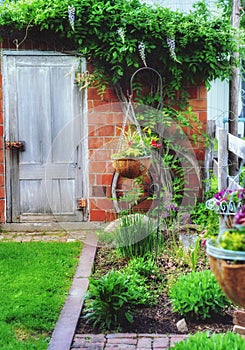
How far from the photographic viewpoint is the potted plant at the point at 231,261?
243 cm

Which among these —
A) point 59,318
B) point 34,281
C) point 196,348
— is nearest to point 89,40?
point 34,281

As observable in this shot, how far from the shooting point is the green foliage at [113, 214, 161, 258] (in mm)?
5875

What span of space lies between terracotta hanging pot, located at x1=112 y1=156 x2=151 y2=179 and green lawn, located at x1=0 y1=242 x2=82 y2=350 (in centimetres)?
100

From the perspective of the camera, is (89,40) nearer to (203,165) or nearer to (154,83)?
(154,83)

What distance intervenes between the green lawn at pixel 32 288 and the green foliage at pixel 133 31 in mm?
2140

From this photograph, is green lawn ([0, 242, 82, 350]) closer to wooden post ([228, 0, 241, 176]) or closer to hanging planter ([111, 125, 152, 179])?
hanging planter ([111, 125, 152, 179])

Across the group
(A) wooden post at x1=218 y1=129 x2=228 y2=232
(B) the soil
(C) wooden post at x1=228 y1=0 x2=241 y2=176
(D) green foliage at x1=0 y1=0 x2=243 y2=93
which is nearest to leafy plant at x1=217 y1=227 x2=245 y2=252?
(B) the soil

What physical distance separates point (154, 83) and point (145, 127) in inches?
23.3

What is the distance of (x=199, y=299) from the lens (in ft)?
14.5

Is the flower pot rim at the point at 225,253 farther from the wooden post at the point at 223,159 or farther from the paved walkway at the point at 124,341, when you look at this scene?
the wooden post at the point at 223,159

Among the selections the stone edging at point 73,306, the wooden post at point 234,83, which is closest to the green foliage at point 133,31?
the wooden post at point 234,83

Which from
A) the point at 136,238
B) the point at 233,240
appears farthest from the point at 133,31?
the point at 233,240

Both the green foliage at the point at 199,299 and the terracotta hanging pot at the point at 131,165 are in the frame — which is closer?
the green foliage at the point at 199,299

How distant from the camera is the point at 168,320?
14.9 feet
